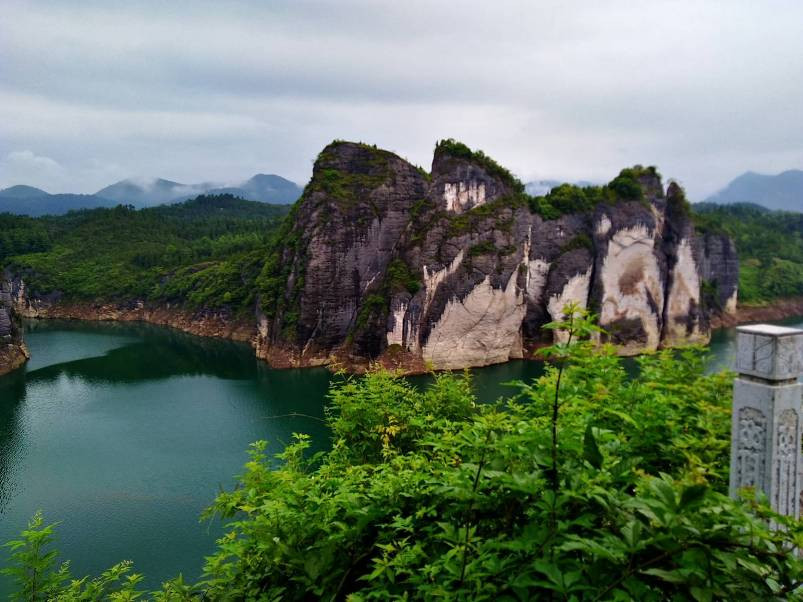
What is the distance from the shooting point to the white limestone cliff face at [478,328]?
33.0 meters

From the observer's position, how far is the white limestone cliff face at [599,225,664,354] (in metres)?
37.1

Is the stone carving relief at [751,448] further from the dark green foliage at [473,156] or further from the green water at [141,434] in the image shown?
the dark green foliage at [473,156]

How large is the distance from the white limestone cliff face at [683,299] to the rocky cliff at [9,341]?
4229 cm

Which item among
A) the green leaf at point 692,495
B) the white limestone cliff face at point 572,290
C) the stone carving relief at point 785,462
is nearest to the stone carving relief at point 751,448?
the stone carving relief at point 785,462

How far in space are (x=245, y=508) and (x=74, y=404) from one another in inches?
1082

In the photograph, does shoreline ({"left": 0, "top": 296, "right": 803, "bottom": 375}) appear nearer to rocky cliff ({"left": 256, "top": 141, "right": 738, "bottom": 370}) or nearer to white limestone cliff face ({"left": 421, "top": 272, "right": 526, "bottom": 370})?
white limestone cliff face ({"left": 421, "top": 272, "right": 526, "bottom": 370})

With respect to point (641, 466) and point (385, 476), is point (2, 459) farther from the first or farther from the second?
point (641, 466)

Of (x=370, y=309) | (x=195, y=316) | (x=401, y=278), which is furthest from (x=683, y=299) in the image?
(x=195, y=316)

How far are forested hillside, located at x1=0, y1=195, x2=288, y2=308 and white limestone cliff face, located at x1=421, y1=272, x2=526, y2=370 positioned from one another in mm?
19189

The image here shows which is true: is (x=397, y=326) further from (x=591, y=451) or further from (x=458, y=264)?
(x=591, y=451)

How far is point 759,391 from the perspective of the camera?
3729 mm

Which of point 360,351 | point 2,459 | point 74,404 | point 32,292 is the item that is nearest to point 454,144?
point 360,351

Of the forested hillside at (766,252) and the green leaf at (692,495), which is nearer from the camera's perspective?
the green leaf at (692,495)

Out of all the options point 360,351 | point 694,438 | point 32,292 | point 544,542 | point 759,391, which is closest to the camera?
point 544,542
